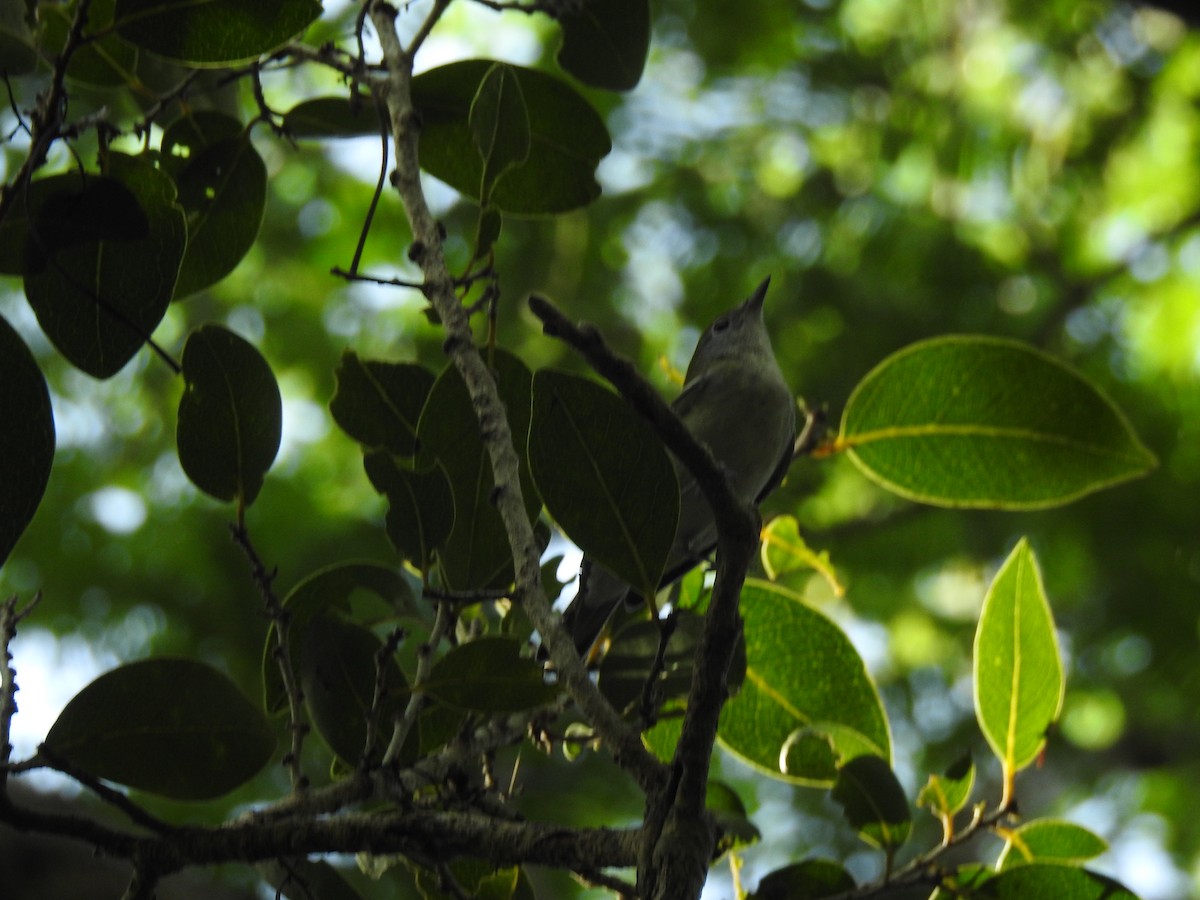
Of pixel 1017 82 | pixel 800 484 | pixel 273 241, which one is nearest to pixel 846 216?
pixel 1017 82

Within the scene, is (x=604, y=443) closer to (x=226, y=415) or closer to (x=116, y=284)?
(x=226, y=415)

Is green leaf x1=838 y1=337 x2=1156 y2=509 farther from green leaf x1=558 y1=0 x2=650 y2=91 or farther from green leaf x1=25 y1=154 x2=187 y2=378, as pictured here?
green leaf x1=25 y1=154 x2=187 y2=378

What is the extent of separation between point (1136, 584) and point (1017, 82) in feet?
8.60

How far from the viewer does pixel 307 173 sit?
5.84 m

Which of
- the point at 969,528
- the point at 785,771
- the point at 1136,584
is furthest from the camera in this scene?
the point at 969,528

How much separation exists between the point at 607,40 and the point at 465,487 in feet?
2.86

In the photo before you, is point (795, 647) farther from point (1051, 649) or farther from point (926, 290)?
point (926, 290)

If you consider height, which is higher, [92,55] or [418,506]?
[92,55]

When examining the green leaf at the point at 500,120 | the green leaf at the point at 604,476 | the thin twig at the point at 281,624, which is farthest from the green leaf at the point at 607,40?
the thin twig at the point at 281,624

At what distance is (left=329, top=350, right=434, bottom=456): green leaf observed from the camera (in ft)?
5.52

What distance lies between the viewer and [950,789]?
1826mm

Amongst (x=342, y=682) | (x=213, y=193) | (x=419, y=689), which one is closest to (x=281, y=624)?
(x=342, y=682)

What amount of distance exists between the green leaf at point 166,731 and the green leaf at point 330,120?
0.94 meters

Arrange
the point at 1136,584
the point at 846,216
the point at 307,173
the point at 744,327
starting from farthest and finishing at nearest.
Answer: the point at 307,173 → the point at 846,216 → the point at 1136,584 → the point at 744,327
